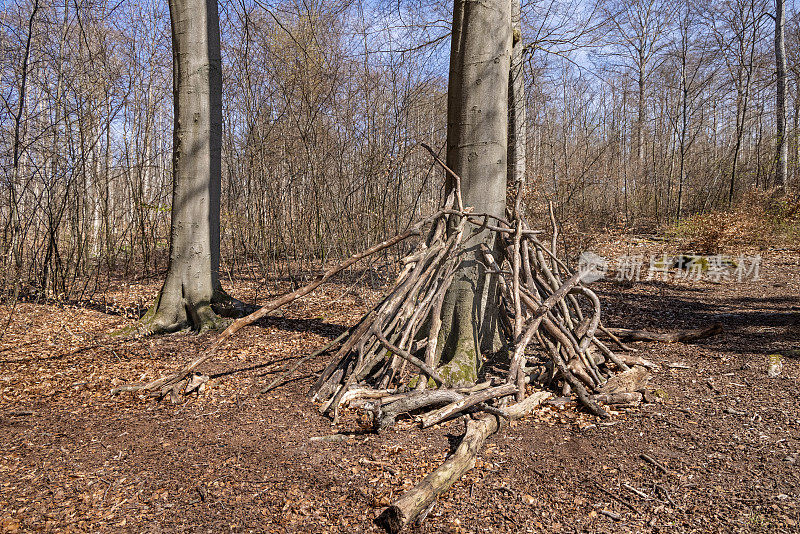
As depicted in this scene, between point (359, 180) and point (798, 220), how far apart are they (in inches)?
347

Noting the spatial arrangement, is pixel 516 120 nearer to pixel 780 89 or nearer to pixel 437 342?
pixel 437 342

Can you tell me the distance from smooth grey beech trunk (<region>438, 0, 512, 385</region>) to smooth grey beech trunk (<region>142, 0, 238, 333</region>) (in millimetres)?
2865

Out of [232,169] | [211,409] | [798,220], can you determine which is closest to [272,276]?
[232,169]

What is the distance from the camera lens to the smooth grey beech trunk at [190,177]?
5.03 m

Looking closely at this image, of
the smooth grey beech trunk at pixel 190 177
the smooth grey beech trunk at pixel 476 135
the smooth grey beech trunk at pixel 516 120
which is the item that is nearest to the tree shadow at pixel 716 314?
the smooth grey beech trunk at pixel 516 120

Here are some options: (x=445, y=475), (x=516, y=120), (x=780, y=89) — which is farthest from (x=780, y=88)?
(x=445, y=475)

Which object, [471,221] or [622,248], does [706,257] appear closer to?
[622,248]

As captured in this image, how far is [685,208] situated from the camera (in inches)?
656

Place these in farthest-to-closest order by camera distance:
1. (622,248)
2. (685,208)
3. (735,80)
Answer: (685,208), (735,80), (622,248)

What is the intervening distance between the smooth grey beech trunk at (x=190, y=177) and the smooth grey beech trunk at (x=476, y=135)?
287 centimetres

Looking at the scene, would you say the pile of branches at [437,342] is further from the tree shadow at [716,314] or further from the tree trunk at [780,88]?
the tree trunk at [780,88]

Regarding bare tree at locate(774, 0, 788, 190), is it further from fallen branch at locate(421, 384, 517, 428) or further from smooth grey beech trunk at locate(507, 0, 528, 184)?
fallen branch at locate(421, 384, 517, 428)

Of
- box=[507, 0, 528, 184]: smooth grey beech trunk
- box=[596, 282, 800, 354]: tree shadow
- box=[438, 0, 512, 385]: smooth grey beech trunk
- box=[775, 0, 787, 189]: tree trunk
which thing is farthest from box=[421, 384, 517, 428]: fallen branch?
box=[775, 0, 787, 189]: tree trunk

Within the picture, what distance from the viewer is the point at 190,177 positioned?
5090 millimetres
